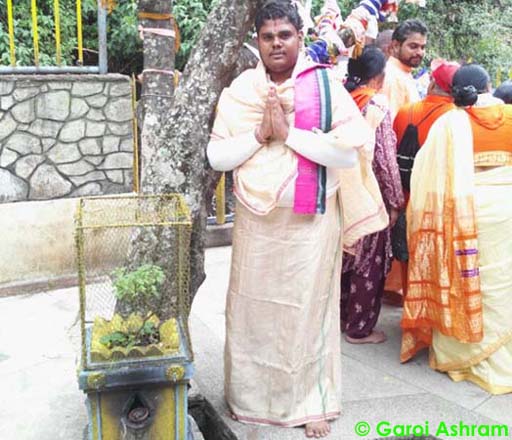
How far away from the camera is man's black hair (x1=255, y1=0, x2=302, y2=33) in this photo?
8.20 feet

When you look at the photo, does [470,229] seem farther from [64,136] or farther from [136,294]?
[64,136]

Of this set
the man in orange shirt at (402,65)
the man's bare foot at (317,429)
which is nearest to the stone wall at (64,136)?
the man in orange shirt at (402,65)

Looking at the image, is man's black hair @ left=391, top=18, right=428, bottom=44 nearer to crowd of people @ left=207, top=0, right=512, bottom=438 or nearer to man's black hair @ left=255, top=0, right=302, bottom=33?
crowd of people @ left=207, top=0, right=512, bottom=438

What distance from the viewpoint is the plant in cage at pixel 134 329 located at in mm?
2420

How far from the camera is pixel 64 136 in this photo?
4863 mm

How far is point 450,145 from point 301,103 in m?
1.10

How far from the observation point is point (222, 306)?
178 inches

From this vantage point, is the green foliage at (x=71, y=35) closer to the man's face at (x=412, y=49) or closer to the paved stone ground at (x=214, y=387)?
the paved stone ground at (x=214, y=387)

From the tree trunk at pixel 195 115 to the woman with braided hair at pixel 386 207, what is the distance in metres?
1.03

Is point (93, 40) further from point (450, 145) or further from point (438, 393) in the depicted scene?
point (438, 393)

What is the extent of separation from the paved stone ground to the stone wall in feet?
3.53

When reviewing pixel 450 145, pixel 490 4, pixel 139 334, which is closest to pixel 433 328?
pixel 450 145

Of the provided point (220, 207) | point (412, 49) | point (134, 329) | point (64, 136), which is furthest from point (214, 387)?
point (220, 207)

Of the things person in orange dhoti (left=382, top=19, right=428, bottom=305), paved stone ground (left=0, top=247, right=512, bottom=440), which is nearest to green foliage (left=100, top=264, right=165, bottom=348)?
paved stone ground (left=0, top=247, right=512, bottom=440)
